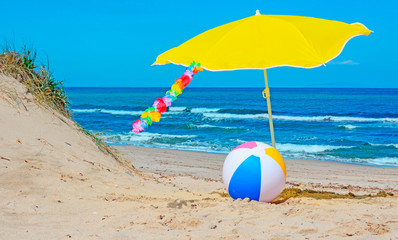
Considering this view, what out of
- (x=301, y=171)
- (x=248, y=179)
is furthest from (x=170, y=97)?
(x=301, y=171)

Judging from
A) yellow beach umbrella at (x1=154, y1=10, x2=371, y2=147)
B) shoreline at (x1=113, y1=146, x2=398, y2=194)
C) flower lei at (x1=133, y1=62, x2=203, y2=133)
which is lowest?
shoreline at (x1=113, y1=146, x2=398, y2=194)

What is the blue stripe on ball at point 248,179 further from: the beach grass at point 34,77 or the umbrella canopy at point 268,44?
the beach grass at point 34,77

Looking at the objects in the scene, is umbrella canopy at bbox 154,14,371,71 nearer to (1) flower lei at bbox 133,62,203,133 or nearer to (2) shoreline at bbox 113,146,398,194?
(1) flower lei at bbox 133,62,203,133

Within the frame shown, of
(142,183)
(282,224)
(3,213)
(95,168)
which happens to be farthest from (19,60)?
(282,224)

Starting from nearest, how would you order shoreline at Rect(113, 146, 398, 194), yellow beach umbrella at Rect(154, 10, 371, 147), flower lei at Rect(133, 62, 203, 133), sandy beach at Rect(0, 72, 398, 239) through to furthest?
sandy beach at Rect(0, 72, 398, 239)
yellow beach umbrella at Rect(154, 10, 371, 147)
flower lei at Rect(133, 62, 203, 133)
shoreline at Rect(113, 146, 398, 194)

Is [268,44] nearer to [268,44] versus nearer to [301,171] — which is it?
[268,44]

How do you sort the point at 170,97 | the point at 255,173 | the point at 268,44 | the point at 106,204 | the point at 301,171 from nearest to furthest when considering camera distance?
the point at 268,44
the point at 106,204
the point at 255,173
the point at 170,97
the point at 301,171

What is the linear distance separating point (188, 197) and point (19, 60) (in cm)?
450

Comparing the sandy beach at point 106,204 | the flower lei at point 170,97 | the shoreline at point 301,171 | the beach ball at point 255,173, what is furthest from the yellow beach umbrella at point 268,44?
the shoreline at point 301,171

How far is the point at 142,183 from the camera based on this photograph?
22.3 ft

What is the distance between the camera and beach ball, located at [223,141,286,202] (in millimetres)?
5352

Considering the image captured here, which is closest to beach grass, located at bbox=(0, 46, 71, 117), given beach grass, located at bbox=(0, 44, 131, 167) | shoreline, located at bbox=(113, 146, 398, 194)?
beach grass, located at bbox=(0, 44, 131, 167)

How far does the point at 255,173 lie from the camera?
5.34 m

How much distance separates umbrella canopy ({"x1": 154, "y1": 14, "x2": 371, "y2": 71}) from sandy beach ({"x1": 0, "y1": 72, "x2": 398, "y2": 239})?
1.71 meters
